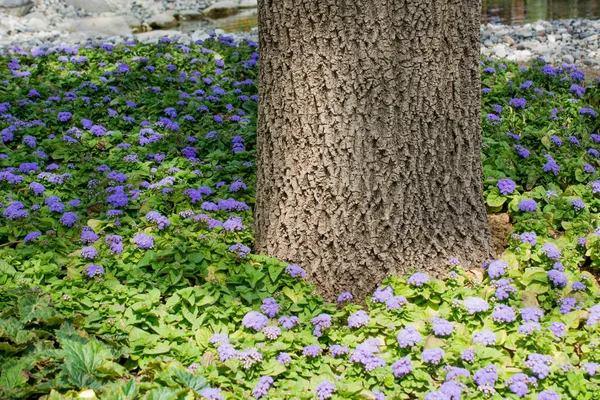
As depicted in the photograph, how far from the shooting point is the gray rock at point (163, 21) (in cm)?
1271

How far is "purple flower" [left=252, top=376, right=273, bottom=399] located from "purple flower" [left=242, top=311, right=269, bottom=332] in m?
0.31

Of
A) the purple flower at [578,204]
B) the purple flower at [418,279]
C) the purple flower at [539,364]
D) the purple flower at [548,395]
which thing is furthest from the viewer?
the purple flower at [578,204]

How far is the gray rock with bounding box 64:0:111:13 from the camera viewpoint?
527 inches

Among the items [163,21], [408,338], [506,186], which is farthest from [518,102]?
[163,21]

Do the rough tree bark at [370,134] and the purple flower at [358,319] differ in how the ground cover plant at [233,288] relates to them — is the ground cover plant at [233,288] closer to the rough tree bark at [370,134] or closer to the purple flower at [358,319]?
the purple flower at [358,319]

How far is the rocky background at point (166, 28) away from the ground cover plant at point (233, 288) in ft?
9.74

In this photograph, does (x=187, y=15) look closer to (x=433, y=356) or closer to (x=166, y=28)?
(x=166, y=28)

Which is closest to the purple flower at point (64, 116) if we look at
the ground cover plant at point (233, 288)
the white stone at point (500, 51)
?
the ground cover plant at point (233, 288)

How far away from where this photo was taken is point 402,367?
8.49ft

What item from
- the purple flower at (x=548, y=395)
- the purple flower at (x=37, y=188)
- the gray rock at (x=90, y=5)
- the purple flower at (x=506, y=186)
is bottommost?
the purple flower at (x=548, y=395)

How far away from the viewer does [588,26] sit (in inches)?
352

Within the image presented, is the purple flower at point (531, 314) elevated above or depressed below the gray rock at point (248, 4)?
below

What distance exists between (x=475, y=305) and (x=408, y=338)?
0.36m

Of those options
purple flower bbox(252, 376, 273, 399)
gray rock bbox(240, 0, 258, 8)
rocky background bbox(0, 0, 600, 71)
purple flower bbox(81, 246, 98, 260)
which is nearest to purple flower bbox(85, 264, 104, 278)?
purple flower bbox(81, 246, 98, 260)
